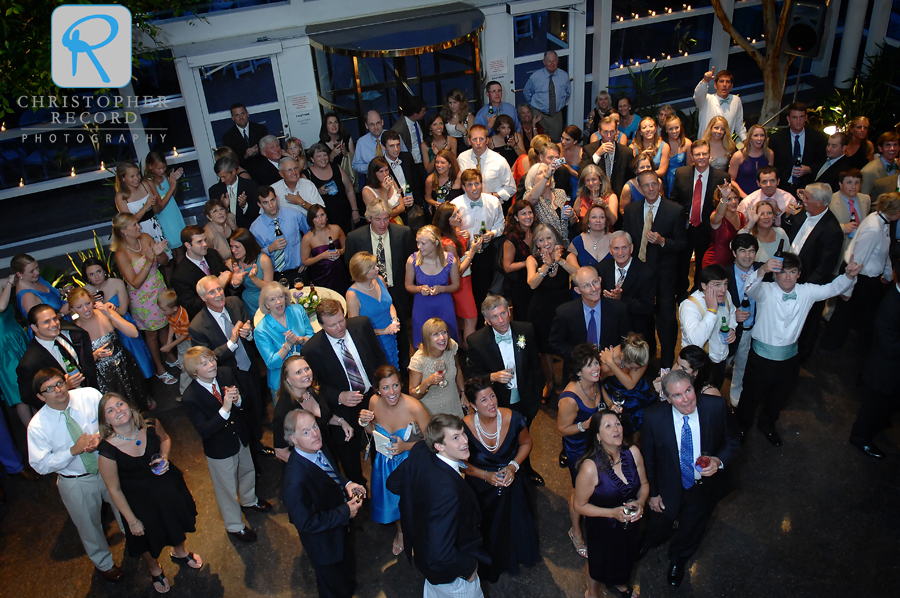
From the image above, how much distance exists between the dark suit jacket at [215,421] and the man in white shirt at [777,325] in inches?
148

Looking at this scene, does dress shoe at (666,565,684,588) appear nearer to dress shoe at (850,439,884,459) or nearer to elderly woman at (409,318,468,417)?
elderly woman at (409,318,468,417)

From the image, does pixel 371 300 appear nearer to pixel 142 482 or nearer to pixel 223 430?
pixel 223 430

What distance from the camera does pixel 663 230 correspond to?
6090 mm

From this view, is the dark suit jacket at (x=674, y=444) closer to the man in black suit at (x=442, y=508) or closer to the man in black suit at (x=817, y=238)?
the man in black suit at (x=442, y=508)

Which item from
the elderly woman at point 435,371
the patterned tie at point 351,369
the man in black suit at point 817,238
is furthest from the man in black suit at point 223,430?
the man in black suit at point 817,238

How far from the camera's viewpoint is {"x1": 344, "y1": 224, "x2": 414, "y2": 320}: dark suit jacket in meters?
6.15

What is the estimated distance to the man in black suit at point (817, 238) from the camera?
5.84 metres

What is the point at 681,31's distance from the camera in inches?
469

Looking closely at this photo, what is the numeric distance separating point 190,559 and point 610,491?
291cm

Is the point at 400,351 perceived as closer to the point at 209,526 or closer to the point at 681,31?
the point at 209,526

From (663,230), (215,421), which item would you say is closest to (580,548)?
(215,421)

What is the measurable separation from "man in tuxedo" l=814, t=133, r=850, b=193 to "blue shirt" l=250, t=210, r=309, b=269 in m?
5.01

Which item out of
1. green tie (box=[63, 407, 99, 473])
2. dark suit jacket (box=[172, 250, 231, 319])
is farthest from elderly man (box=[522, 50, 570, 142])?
green tie (box=[63, 407, 99, 473])

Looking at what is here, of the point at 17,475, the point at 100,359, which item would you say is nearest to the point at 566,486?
the point at 100,359
